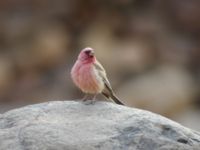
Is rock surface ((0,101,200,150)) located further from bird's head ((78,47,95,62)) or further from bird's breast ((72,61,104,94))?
bird's head ((78,47,95,62))

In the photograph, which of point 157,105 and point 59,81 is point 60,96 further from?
point 157,105

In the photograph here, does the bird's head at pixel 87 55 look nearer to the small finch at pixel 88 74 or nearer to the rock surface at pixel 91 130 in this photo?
the small finch at pixel 88 74

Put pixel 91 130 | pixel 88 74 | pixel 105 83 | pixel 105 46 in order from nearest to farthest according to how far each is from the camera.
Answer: pixel 91 130, pixel 88 74, pixel 105 83, pixel 105 46

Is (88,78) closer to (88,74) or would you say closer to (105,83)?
(88,74)

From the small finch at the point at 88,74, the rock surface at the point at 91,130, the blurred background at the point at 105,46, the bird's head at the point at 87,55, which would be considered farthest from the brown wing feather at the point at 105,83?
the blurred background at the point at 105,46

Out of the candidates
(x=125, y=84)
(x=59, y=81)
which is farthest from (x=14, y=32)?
(x=125, y=84)

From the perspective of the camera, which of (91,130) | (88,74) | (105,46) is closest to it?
(91,130)

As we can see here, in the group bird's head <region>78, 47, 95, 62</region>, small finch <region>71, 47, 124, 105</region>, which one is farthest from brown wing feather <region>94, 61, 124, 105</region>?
bird's head <region>78, 47, 95, 62</region>

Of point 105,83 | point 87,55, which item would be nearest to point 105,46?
point 105,83
